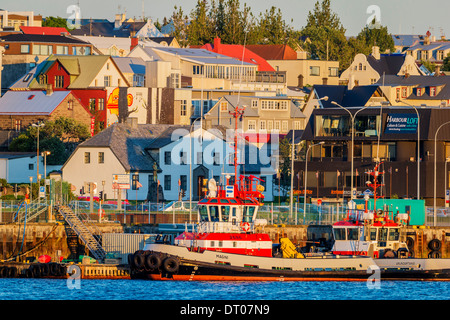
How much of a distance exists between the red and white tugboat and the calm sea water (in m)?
0.63

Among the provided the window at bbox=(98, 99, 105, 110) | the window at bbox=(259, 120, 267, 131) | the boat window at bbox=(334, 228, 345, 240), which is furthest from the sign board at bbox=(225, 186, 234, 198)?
the window at bbox=(98, 99, 105, 110)

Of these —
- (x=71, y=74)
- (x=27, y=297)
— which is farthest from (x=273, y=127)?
(x=27, y=297)

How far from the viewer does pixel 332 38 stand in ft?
633

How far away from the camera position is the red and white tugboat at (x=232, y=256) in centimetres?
6394

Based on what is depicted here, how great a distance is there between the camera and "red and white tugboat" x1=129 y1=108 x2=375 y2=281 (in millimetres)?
63938

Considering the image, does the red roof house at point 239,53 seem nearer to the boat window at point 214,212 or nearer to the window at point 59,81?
the window at point 59,81

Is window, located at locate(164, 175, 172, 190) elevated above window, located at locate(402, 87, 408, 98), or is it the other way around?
window, located at locate(402, 87, 408, 98)

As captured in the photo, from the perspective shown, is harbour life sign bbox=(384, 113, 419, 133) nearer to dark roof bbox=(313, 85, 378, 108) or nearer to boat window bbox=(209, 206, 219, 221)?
dark roof bbox=(313, 85, 378, 108)

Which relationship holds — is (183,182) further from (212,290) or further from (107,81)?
(212,290)

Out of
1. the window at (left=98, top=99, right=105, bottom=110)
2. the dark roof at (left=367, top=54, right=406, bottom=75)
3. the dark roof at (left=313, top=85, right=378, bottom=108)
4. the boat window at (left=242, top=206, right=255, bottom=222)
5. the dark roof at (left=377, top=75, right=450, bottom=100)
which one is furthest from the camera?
the dark roof at (left=367, top=54, right=406, bottom=75)

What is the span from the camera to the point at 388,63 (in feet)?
536

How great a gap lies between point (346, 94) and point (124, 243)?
2431 inches

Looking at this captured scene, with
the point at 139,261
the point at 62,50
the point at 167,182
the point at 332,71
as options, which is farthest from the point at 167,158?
the point at 332,71

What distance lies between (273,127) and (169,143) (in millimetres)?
26905
